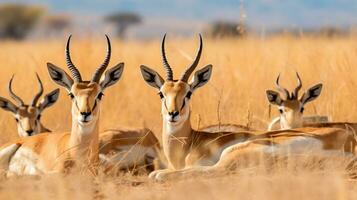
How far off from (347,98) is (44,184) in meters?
4.86

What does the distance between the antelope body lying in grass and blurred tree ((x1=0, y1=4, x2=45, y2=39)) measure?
117 feet

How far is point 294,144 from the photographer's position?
744 cm

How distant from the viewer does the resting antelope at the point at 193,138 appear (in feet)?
24.4

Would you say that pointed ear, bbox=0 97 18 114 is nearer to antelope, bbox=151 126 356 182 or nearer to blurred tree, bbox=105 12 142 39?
antelope, bbox=151 126 356 182

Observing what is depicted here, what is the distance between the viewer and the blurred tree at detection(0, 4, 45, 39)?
44188 mm

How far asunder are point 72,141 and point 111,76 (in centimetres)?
75

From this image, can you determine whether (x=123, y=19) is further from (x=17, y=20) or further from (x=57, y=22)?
(x=57, y=22)

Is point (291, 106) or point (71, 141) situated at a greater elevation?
point (291, 106)

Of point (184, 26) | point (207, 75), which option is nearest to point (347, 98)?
point (207, 75)

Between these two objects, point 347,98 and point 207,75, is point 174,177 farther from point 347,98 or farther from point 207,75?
point 347,98

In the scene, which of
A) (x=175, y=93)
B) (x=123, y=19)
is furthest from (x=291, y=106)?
(x=123, y=19)

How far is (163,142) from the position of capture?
8164mm

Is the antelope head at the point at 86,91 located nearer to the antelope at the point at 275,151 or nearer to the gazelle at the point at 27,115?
the antelope at the point at 275,151

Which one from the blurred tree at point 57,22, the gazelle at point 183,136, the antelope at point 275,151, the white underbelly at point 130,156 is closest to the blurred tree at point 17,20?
the blurred tree at point 57,22
